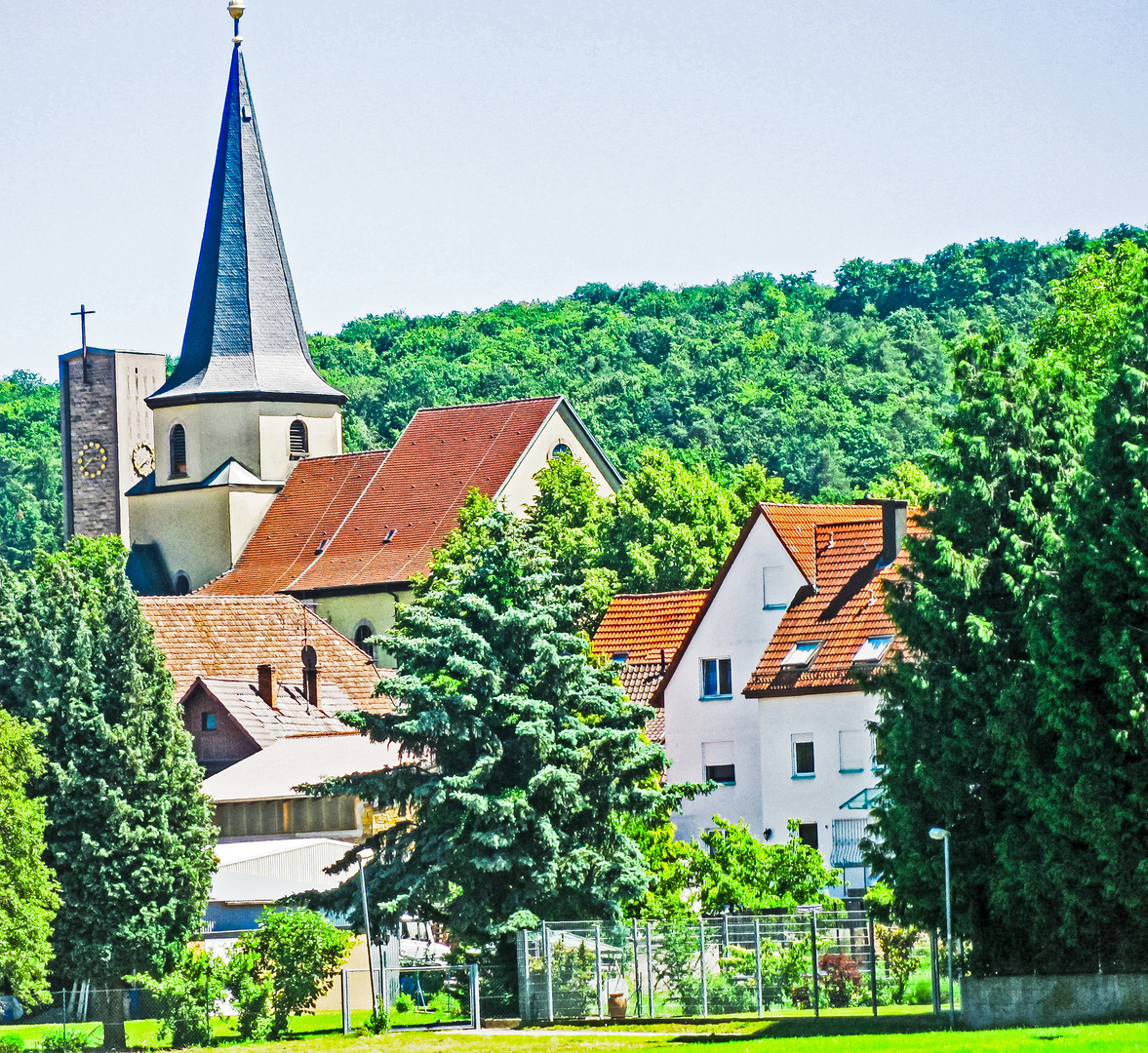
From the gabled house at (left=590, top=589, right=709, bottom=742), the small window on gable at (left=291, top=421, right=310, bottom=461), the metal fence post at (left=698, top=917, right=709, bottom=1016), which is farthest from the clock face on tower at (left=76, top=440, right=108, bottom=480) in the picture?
the metal fence post at (left=698, top=917, right=709, bottom=1016)

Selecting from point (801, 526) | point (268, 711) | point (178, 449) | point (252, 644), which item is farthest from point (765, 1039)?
point (178, 449)

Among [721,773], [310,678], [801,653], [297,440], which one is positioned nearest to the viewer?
[801,653]

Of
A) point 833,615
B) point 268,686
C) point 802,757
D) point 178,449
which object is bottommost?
point 802,757

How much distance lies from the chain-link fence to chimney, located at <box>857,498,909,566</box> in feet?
47.1

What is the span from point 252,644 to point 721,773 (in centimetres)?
1902

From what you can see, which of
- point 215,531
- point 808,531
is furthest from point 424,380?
point 808,531

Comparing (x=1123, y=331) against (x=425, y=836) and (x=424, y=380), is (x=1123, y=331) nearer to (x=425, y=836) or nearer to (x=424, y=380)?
(x=425, y=836)

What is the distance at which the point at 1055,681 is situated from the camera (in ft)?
92.6

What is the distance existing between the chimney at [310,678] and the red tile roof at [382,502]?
49.5 feet

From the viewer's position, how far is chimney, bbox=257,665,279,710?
58044 mm

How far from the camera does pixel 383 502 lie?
81625 mm

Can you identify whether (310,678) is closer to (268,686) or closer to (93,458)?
(268,686)

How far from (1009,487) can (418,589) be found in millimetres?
31837

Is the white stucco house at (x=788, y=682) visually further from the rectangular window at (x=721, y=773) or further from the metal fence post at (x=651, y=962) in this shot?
the metal fence post at (x=651, y=962)
